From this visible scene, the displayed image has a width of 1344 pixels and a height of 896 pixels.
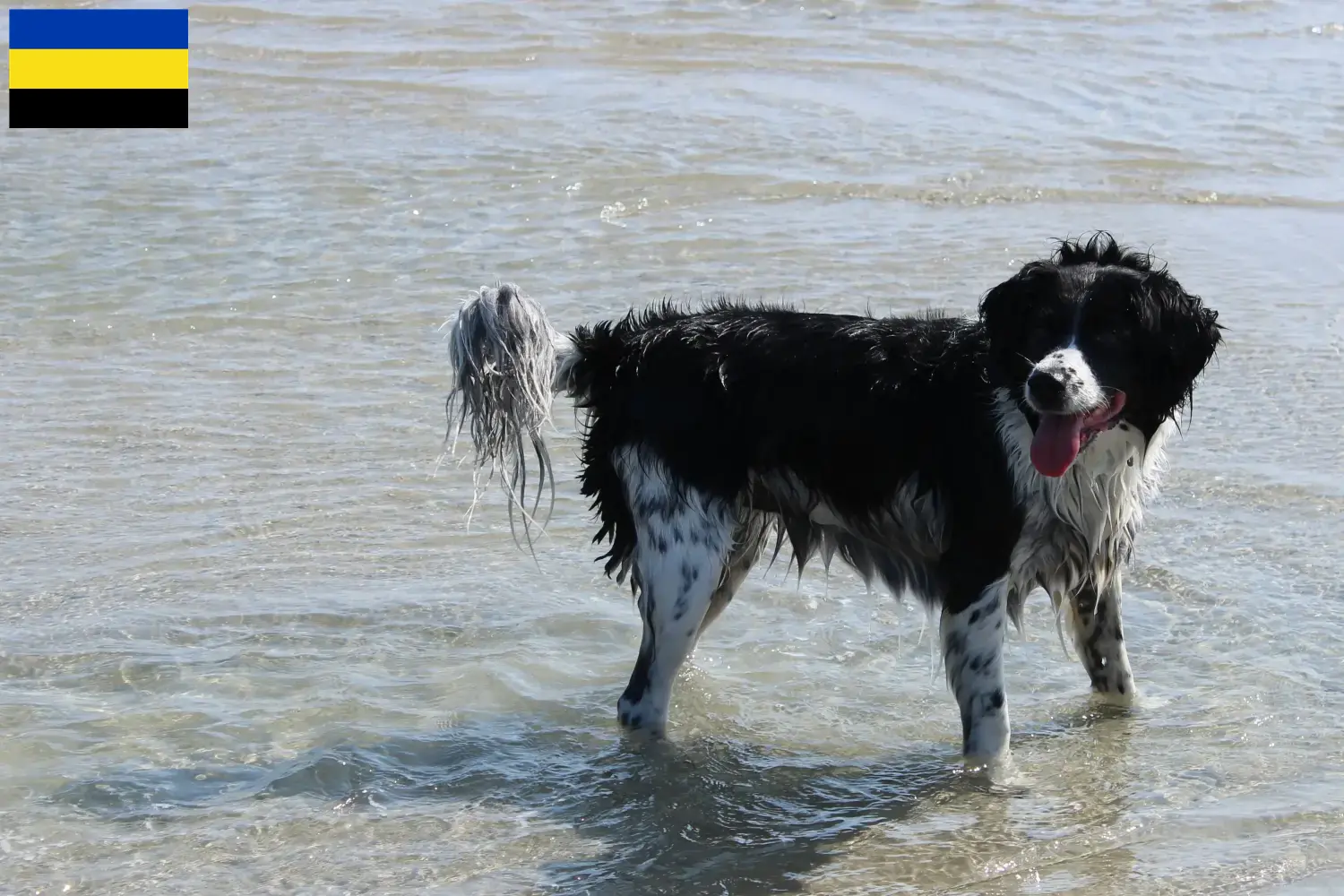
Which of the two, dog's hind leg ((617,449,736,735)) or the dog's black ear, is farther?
dog's hind leg ((617,449,736,735))

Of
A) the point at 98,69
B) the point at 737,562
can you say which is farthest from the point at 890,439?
the point at 98,69

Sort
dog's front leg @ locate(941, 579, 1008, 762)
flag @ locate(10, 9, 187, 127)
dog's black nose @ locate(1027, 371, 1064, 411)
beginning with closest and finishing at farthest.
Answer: dog's black nose @ locate(1027, 371, 1064, 411) → dog's front leg @ locate(941, 579, 1008, 762) → flag @ locate(10, 9, 187, 127)

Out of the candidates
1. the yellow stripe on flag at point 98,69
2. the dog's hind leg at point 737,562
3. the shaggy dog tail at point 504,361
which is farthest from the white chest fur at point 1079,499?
the yellow stripe on flag at point 98,69

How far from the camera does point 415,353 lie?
25.6 ft

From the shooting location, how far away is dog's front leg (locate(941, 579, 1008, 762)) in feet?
15.1

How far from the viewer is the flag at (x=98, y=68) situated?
11930mm

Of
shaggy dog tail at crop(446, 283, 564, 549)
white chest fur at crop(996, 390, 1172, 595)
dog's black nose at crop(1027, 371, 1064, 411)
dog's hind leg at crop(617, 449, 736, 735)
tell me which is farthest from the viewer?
shaggy dog tail at crop(446, 283, 564, 549)

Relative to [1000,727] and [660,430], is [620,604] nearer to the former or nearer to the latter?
[660,430]

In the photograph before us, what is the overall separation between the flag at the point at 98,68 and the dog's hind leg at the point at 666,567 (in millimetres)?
8059

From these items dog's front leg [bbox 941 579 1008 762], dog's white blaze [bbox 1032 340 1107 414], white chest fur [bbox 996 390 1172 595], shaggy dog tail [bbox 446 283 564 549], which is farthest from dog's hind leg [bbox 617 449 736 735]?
dog's white blaze [bbox 1032 340 1107 414]

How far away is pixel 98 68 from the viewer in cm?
1375

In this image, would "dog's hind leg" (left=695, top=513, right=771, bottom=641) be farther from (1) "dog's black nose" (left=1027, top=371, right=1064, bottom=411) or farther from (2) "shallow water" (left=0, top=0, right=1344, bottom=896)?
(1) "dog's black nose" (left=1027, top=371, right=1064, bottom=411)

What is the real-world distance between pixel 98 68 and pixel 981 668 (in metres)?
11.1

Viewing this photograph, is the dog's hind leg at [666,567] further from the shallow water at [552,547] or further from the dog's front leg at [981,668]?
the dog's front leg at [981,668]
